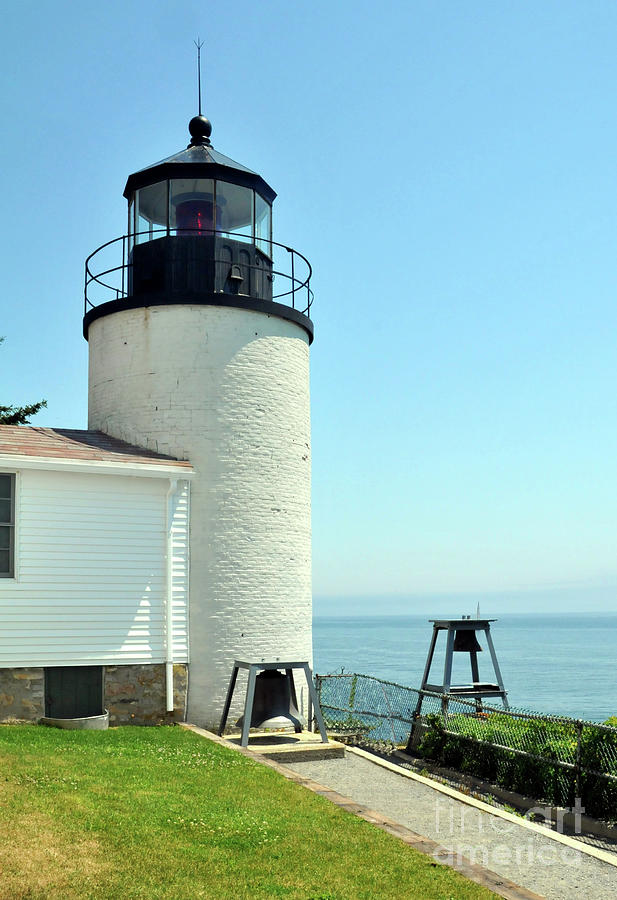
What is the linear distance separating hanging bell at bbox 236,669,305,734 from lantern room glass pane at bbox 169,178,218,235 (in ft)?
27.9

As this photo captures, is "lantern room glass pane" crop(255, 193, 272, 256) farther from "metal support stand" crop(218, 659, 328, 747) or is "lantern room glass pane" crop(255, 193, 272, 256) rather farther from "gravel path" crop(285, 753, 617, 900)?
"gravel path" crop(285, 753, 617, 900)

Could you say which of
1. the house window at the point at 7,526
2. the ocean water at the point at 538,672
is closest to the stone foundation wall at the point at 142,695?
the house window at the point at 7,526

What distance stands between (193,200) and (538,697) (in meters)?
43.8

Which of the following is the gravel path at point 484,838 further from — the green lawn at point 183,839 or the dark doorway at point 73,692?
the dark doorway at point 73,692

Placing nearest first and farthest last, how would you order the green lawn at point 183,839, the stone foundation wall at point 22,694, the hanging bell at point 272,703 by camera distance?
the green lawn at point 183,839 → the stone foundation wall at point 22,694 → the hanging bell at point 272,703

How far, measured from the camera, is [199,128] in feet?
59.4

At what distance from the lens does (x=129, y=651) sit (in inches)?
561

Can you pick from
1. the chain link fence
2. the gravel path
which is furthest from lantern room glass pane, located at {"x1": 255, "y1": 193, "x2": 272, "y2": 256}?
the gravel path

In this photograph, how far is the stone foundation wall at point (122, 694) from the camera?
13367 mm

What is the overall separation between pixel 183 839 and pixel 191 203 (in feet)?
41.0

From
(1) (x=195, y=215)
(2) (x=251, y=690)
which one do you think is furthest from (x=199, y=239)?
(2) (x=251, y=690)

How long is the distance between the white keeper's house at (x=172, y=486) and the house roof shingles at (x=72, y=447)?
5cm

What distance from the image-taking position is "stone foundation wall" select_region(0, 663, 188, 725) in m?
13.4

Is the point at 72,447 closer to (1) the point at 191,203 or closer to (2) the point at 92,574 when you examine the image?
(2) the point at 92,574
